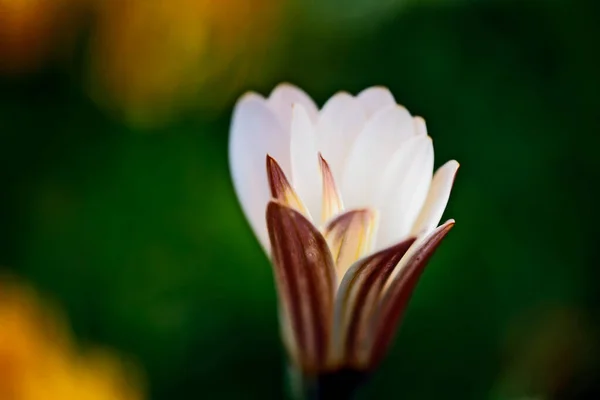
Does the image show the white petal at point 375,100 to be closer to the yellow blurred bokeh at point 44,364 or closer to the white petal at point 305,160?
the white petal at point 305,160

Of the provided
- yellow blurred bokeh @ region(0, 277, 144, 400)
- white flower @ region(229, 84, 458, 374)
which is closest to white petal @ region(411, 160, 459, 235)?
white flower @ region(229, 84, 458, 374)

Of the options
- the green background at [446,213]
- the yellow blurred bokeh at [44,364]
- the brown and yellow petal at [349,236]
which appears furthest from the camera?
the green background at [446,213]

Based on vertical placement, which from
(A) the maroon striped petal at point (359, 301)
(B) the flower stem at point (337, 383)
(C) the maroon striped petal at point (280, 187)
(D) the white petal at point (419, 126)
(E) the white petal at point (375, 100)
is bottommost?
(B) the flower stem at point (337, 383)

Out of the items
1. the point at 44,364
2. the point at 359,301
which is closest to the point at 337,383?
the point at 359,301

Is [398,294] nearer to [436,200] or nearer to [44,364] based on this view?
[436,200]

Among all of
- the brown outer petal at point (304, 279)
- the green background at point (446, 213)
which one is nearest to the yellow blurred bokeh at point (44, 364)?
the green background at point (446, 213)

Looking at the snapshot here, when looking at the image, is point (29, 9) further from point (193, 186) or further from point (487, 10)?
point (487, 10)

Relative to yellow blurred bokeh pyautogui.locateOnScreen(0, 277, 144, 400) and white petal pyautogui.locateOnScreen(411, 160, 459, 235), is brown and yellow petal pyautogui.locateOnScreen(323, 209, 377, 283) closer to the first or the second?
white petal pyautogui.locateOnScreen(411, 160, 459, 235)
